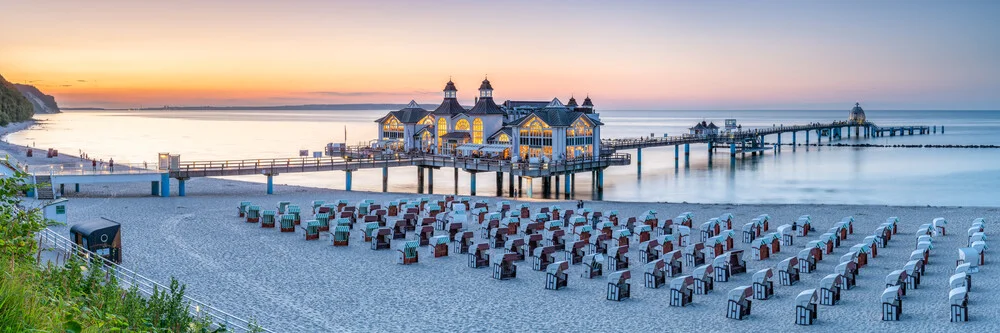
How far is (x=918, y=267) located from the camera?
16.9 metres

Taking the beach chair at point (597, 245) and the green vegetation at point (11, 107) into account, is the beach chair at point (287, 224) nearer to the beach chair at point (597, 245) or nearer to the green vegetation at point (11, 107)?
the beach chair at point (597, 245)

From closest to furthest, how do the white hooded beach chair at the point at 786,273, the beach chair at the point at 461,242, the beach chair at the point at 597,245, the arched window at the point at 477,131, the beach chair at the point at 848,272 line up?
1. the beach chair at the point at 848,272
2. the white hooded beach chair at the point at 786,273
3. the beach chair at the point at 597,245
4. the beach chair at the point at 461,242
5. the arched window at the point at 477,131

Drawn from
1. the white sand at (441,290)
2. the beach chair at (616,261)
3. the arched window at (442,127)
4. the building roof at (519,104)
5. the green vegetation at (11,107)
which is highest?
the green vegetation at (11,107)

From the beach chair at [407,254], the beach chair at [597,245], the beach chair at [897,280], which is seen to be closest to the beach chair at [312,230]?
the beach chair at [407,254]

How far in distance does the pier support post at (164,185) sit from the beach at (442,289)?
22.9 ft

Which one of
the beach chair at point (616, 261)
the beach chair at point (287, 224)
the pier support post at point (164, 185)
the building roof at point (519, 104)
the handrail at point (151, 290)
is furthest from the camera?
the building roof at point (519, 104)

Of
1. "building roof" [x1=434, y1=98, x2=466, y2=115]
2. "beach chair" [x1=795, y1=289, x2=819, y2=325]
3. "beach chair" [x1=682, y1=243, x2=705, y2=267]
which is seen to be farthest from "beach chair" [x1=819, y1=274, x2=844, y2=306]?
"building roof" [x1=434, y1=98, x2=466, y2=115]

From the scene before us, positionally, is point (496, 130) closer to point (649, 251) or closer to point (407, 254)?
point (649, 251)

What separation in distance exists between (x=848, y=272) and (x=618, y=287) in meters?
4.76

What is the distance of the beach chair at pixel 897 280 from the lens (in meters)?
15.2

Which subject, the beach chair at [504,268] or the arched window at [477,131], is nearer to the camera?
the beach chair at [504,268]

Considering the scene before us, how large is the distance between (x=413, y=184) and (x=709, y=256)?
33.7m

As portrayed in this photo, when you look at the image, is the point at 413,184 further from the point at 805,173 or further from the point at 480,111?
the point at 805,173

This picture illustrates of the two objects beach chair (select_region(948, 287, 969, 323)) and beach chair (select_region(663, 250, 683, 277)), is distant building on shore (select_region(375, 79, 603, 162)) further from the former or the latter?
beach chair (select_region(948, 287, 969, 323))
